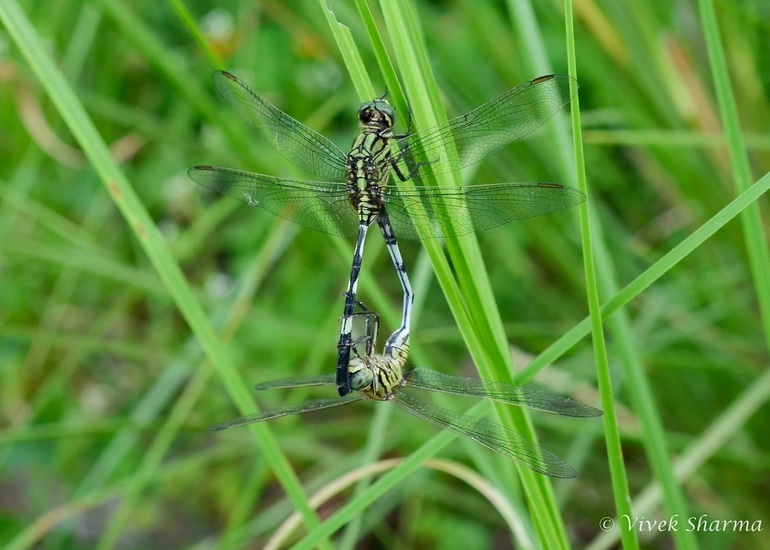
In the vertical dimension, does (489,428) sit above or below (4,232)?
below

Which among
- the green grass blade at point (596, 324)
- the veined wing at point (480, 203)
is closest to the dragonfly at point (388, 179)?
the veined wing at point (480, 203)

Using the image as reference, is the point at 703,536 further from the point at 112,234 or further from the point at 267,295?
the point at 112,234

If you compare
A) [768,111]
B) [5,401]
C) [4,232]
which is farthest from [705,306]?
[5,401]

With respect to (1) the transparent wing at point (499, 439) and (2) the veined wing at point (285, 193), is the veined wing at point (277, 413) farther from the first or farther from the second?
(2) the veined wing at point (285, 193)

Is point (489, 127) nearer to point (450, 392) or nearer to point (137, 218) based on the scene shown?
point (450, 392)

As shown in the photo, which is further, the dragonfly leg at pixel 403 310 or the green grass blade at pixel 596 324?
the dragonfly leg at pixel 403 310

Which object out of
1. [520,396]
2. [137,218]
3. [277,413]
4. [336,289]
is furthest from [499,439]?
[336,289]
